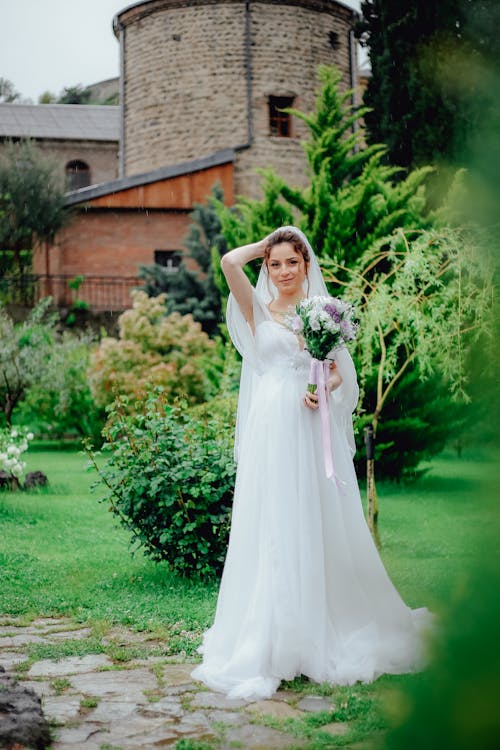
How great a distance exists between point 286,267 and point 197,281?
1804 centimetres

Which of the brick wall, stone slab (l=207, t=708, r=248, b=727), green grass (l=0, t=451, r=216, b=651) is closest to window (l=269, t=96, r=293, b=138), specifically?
the brick wall

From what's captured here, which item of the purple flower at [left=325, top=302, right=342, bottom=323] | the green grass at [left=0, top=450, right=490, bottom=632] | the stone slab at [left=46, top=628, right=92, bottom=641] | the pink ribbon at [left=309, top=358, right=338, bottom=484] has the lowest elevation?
the green grass at [left=0, top=450, right=490, bottom=632]

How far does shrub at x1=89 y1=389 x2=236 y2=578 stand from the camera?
256 inches

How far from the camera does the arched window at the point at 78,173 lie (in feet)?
130

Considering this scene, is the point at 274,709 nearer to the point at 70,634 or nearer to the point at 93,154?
the point at 70,634

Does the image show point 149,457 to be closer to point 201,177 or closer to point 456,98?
point 456,98

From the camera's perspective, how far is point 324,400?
4648 mm

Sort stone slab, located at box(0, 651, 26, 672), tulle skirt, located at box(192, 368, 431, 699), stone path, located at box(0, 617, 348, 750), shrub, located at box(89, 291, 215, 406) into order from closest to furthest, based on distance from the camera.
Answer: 1. stone path, located at box(0, 617, 348, 750)
2. tulle skirt, located at box(192, 368, 431, 699)
3. stone slab, located at box(0, 651, 26, 672)
4. shrub, located at box(89, 291, 215, 406)

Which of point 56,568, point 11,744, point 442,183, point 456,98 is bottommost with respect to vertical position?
point 56,568

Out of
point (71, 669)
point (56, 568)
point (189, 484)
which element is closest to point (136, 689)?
point (71, 669)

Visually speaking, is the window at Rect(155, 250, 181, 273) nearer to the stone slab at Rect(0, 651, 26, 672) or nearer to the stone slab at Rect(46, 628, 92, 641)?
the stone slab at Rect(46, 628, 92, 641)

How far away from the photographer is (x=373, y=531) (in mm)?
7805

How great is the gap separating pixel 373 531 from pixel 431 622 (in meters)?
6.94

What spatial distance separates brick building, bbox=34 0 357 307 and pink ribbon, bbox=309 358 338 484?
2234 cm
